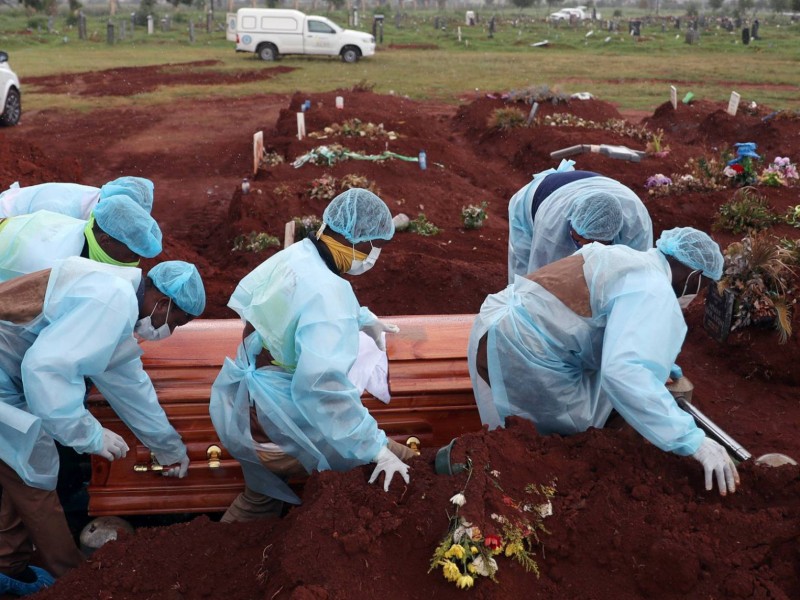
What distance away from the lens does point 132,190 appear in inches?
181

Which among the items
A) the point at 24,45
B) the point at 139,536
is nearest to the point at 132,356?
Answer: the point at 139,536

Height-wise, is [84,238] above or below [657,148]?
above

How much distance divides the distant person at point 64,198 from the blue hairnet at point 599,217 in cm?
248

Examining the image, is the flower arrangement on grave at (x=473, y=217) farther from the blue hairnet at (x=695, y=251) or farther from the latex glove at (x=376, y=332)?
the blue hairnet at (x=695, y=251)

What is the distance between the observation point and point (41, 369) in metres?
2.93

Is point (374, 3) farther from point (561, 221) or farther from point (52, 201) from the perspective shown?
point (561, 221)

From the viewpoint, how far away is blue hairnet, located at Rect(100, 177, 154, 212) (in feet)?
15.1

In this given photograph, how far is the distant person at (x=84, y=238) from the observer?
3588 mm

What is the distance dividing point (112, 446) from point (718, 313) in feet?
13.1

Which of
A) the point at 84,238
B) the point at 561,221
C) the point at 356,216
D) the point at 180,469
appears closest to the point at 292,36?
the point at 561,221

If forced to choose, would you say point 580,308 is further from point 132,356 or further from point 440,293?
point 440,293

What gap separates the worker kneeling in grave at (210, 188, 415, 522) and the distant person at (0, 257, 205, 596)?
0.35 m

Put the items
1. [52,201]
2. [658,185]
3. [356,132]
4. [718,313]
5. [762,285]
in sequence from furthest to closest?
[356,132], [658,185], [718,313], [762,285], [52,201]

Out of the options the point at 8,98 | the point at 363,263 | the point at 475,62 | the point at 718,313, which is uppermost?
the point at 475,62
